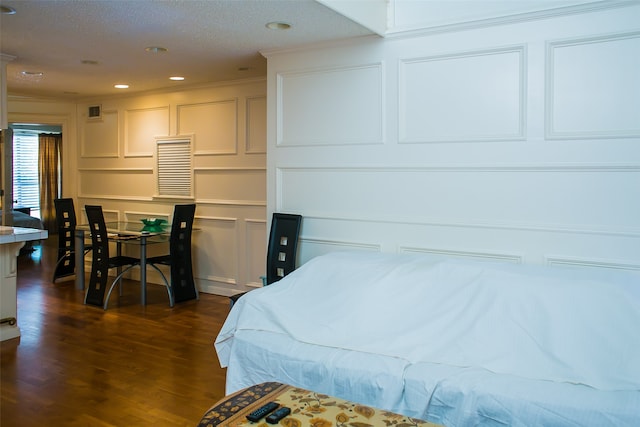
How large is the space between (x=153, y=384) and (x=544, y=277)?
7.89 ft

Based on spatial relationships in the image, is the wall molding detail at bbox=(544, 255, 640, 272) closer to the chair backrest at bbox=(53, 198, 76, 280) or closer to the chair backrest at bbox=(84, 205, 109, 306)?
the chair backrest at bbox=(84, 205, 109, 306)

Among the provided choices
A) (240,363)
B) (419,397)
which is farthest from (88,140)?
(419,397)

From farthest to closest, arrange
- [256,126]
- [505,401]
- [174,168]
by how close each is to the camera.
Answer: [174,168], [256,126], [505,401]

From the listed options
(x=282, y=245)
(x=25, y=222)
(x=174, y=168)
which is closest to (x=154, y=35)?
(x=282, y=245)

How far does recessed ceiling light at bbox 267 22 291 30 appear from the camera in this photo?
11.5ft

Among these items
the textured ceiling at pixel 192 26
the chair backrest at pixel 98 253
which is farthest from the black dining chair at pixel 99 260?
the textured ceiling at pixel 192 26

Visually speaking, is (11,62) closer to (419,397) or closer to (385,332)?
(385,332)

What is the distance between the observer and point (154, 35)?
382 cm

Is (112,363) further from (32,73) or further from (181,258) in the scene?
(32,73)

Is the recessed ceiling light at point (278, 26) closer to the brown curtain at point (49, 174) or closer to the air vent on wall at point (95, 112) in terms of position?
the air vent on wall at point (95, 112)

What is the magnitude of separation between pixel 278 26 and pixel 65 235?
4441 mm

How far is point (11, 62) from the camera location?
15.6 feet

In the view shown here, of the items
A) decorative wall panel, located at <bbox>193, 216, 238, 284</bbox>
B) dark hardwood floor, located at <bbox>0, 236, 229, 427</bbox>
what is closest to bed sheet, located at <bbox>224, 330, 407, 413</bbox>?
dark hardwood floor, located at <bbox>0, 236, 229, 427</bbox>

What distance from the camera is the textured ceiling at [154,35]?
10.5ft
